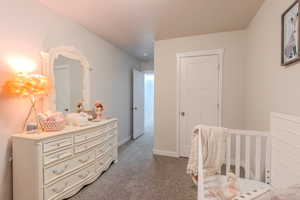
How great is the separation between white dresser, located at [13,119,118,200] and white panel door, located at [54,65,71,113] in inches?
21.4

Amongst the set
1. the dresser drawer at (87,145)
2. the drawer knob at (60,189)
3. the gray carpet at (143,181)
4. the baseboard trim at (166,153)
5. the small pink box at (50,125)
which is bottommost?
the gray carpet at (143,181)

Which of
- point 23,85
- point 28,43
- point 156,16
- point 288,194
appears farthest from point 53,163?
point 156,16

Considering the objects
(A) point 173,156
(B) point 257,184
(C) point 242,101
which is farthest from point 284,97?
(A) point 173,156

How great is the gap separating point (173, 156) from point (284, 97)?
2.24 m

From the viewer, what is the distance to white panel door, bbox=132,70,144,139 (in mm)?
4508

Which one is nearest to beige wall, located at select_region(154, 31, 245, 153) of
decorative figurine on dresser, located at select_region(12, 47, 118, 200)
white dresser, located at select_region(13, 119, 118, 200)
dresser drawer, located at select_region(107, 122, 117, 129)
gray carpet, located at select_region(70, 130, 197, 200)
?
gray carpet, located at select_region(70, 130, 197, 200)

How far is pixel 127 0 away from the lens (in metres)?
1.92

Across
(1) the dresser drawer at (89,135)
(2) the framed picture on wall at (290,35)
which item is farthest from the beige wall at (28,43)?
(2) the framed picture on wall at (290,35)

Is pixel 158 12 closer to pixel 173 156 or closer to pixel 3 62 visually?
pixel 3 62

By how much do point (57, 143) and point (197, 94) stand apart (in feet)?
8.07

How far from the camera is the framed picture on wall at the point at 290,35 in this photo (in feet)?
4.03

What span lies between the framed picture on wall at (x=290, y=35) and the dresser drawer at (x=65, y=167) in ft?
8.08

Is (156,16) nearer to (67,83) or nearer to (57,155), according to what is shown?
(67,83)

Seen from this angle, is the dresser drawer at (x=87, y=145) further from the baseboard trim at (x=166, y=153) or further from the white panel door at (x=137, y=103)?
→ the white panel door at (x=137, y=103)
